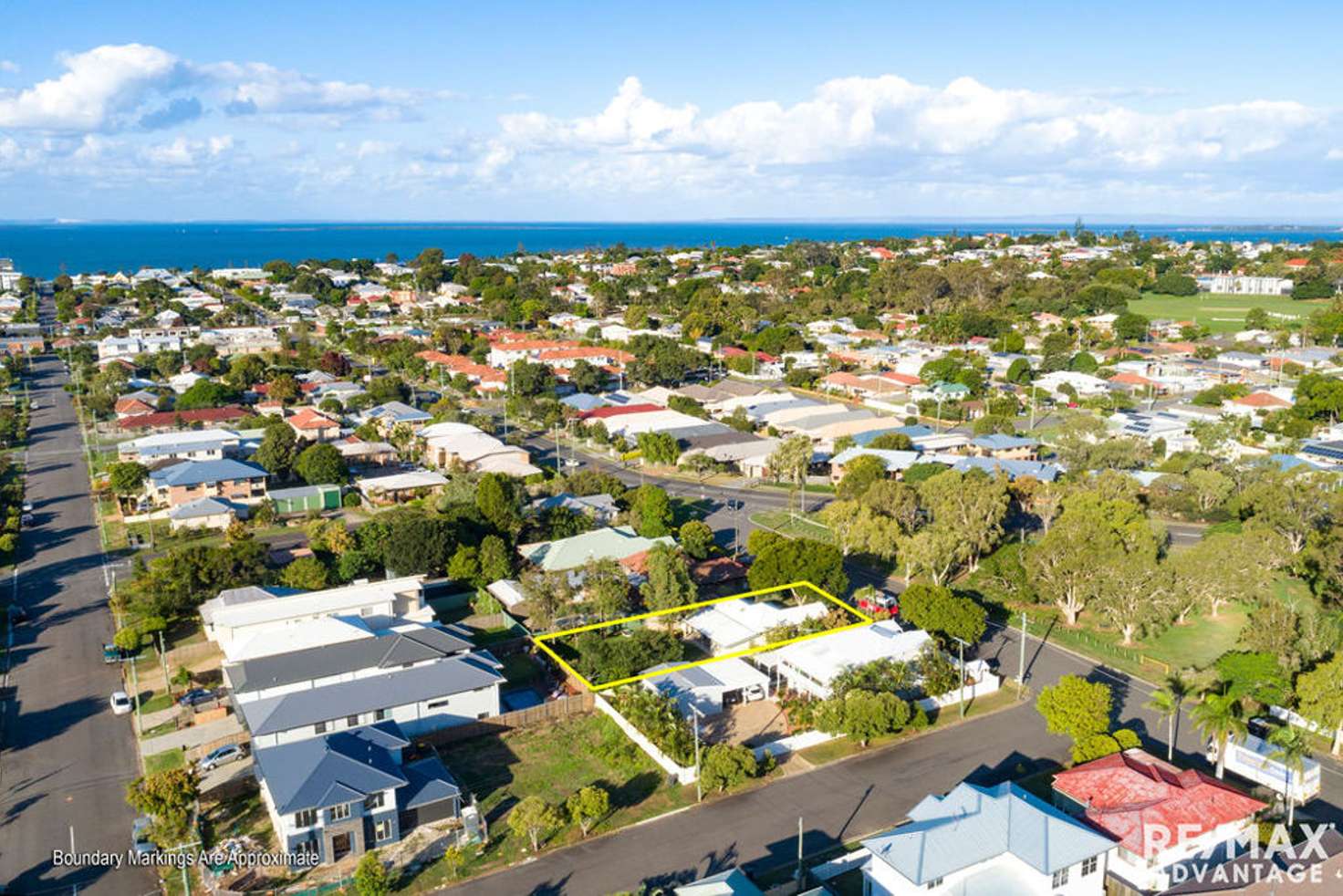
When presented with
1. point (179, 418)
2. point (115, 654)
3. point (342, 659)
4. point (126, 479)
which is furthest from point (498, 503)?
point (179, 418)

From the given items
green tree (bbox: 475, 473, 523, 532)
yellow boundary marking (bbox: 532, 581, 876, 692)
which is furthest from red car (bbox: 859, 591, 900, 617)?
green tree (bbox: 475, 473, 523, 532)

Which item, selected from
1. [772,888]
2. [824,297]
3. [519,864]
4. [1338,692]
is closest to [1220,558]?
[1338,692]

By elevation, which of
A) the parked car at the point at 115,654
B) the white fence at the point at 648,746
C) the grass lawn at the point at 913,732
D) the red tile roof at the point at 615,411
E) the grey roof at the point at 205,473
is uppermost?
the grey roof at the point at 205,473

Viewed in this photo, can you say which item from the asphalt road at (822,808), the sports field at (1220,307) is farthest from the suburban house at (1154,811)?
the sports field at (1220,307)

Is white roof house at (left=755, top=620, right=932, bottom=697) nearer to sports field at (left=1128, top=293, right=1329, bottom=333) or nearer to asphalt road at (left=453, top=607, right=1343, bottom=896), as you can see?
asphalt road at (left=453, top=607, right=1343, bottom=896)

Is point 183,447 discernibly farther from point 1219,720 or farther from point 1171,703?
point 1219,720

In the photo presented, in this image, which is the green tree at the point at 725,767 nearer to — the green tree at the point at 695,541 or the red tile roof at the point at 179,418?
the green tree at the point at 695,541

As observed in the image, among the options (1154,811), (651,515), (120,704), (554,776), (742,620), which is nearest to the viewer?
(1154,811)
